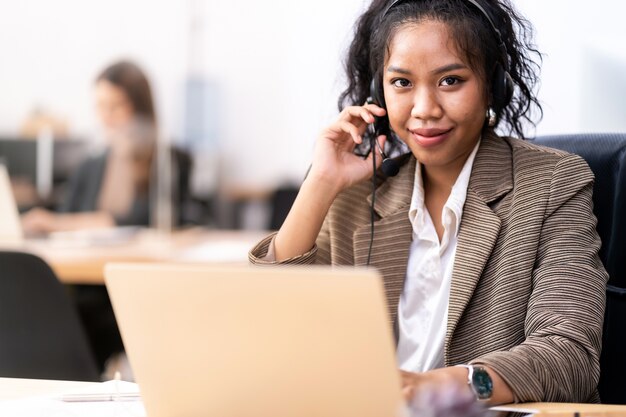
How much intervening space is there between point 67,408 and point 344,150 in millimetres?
686

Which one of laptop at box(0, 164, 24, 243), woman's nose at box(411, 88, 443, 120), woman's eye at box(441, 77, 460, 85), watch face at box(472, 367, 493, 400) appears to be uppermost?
woman's eye at box(441, 77, 460, 85)

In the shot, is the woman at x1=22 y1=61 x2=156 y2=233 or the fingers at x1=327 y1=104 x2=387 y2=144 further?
the woman at x1=22 y1=61 x2=156 y2=233

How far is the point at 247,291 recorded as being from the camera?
871mm

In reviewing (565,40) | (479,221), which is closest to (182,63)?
(565,40)

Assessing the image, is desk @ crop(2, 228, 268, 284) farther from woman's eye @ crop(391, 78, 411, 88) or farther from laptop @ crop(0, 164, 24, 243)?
woman's eye @ crop(391, 78, 411, 88)

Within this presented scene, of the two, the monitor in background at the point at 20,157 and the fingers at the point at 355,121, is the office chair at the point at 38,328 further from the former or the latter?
the monitor in background at the point at 20,157

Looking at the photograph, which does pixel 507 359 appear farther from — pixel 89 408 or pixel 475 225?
pixel 89 408

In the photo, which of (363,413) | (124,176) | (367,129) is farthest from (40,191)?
(363,413)

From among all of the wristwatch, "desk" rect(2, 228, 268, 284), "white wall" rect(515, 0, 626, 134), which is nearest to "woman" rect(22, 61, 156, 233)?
"desk" rect(2, 228, 268, 284)

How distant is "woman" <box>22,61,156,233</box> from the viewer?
3715 millimetres

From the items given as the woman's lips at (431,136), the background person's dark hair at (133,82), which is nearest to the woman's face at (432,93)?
Result: the woman's lips at (431,136)

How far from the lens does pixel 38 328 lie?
183cm

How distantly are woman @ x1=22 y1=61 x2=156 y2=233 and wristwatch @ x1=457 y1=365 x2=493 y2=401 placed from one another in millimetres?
2554

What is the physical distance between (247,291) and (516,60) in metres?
0.85
